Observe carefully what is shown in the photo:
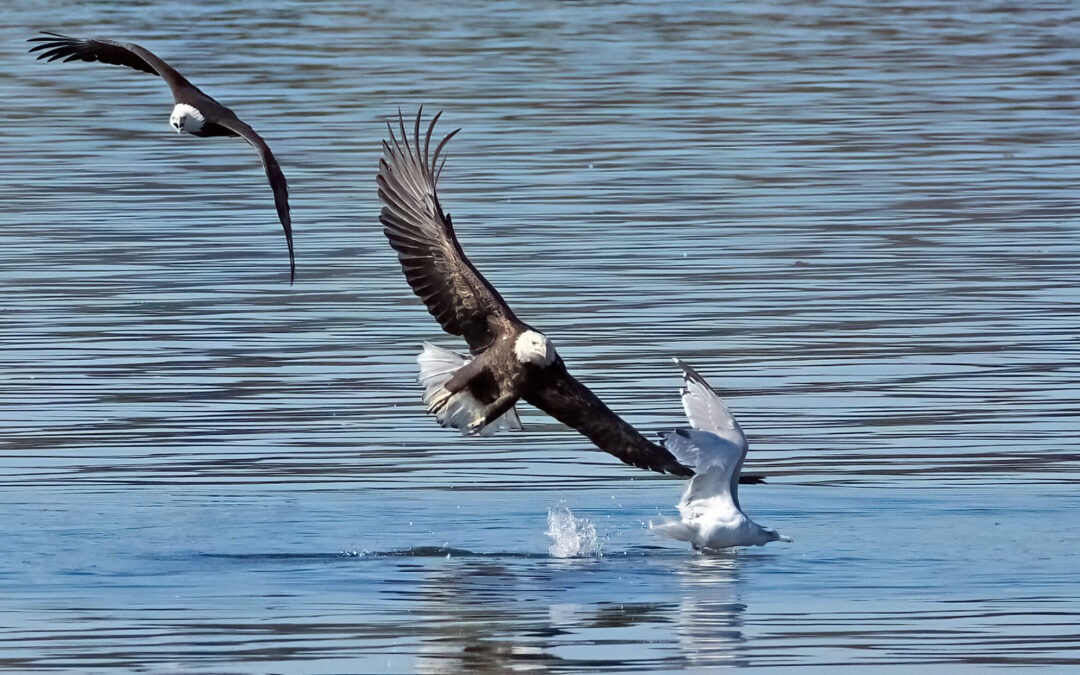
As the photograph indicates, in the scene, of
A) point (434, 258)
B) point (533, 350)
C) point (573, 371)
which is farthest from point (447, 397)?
point (573, 371)

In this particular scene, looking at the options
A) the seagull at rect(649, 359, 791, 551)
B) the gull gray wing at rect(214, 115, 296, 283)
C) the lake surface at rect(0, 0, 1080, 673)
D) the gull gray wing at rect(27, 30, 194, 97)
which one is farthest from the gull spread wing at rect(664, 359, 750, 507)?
the gull gray wing at rect(27, 30, 194, 97)

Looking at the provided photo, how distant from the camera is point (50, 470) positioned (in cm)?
1251

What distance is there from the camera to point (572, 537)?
36.2 feet

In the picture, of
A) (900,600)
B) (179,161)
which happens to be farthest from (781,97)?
(900,600)

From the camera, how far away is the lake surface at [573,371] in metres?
9.73

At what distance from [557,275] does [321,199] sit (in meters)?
4.84

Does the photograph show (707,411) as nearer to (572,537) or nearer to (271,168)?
(572,537)

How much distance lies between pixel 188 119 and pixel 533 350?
202cm

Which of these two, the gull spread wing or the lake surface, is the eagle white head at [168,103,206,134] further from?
the gull spread wing

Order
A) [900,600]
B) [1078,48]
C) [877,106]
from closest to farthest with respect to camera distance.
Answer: [900,600]
[877,106]
[1078,48]

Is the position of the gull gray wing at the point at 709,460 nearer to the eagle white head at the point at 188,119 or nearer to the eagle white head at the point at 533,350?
the eagle white head at the point at 533,350

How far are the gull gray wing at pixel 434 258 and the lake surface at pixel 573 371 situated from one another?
3.08ft

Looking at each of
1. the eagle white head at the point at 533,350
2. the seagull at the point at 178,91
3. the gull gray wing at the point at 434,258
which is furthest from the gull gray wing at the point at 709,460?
the seagull at the point at 178,91

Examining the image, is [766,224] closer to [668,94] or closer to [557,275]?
[557,275]
